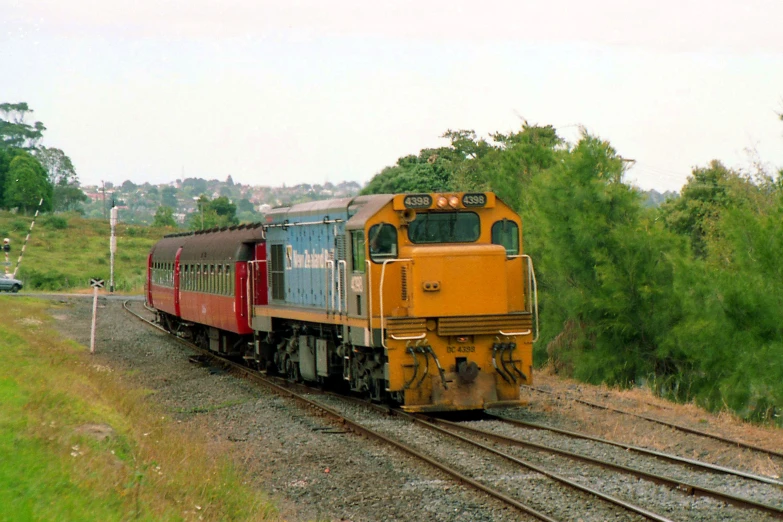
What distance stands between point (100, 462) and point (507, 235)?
295 inches

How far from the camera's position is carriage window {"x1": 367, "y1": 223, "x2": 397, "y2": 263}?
1365 cm

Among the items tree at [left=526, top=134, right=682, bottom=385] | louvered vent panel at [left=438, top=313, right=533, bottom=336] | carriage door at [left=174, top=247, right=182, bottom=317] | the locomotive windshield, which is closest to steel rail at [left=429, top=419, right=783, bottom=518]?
louvered vent panel at [left=438, top=313, right=533, bottom=336]

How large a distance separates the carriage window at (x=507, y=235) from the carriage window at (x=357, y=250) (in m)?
2.04

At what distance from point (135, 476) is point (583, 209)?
54.6 feet

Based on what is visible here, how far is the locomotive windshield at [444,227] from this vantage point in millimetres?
13859

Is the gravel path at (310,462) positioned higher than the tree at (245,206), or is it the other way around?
the tree at (245,206)

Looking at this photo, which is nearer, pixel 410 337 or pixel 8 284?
pixel 410 337

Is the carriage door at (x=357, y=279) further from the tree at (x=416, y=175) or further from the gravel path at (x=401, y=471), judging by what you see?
the tree at (x=416, y=175)

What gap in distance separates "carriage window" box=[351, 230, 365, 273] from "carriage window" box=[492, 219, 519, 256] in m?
2.04

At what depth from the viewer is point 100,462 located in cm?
878

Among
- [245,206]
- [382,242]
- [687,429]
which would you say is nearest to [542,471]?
[687,429]

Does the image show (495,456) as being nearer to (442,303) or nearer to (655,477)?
(655,477)

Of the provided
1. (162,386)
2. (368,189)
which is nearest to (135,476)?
(162,386)

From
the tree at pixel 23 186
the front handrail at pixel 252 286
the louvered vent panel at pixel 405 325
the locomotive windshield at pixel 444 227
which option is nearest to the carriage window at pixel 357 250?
the locomotive windshield at pixel 444 227
